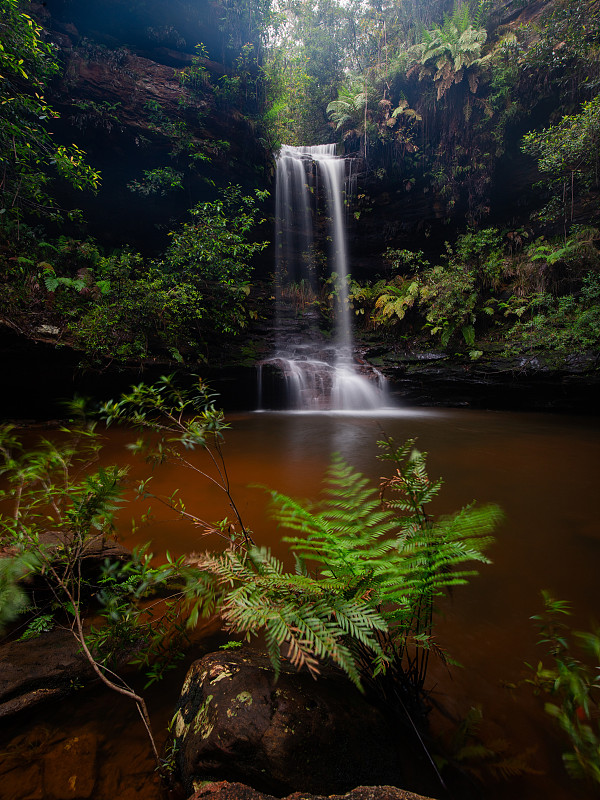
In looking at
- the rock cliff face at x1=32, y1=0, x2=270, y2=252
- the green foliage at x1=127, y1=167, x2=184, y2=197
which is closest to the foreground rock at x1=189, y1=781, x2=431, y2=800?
the green foliage at x1=127, y1=167, x2=184, y2=197

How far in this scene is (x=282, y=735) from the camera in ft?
3.18

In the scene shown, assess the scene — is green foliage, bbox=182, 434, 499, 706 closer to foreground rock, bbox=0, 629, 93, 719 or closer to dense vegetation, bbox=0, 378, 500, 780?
dense vegetation, bbox=0, 378, 500, 780

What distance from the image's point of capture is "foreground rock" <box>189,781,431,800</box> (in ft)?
2.63

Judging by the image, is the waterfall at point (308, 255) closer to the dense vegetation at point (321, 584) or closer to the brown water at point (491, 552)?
the brown water at point (491, 552)

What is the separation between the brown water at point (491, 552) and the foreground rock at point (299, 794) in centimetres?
31

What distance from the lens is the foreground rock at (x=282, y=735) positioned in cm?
94

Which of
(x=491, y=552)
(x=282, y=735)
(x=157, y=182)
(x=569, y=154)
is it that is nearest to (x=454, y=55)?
(x=569, y=154)

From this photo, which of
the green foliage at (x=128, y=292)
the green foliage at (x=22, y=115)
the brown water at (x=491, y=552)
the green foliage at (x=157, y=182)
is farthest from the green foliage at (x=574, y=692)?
the green foliage at (x=157, y=182)

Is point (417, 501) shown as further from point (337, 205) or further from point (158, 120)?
point (337, 205)

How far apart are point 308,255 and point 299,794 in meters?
14.9

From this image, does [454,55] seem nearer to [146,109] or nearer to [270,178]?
[270,178]

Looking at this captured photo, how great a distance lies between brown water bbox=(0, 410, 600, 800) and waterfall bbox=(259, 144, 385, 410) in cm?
611

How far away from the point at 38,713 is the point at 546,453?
19.0ft

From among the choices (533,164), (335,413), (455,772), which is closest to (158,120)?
(335,413)
